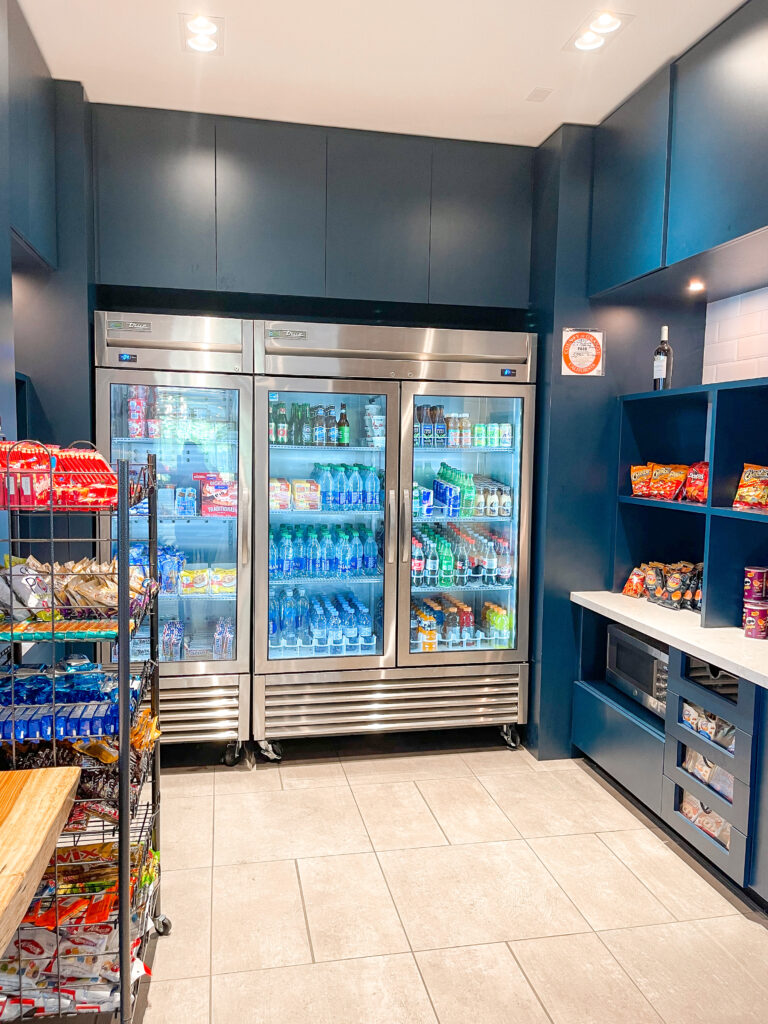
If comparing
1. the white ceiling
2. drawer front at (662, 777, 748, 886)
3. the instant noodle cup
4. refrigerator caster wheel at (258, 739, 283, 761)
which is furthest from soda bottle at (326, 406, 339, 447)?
drawer front at (662, 777, 748, 886)

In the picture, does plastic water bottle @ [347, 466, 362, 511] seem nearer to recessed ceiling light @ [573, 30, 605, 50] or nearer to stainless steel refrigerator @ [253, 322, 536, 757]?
stainless steel refrigerator @ [253, 322, 536, 757]

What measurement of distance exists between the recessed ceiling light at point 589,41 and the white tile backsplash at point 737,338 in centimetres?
127

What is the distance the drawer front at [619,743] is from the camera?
9.53 feet

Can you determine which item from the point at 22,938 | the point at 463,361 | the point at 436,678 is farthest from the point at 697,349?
the point at 22,938

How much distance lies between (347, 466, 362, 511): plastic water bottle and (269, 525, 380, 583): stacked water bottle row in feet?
0.62

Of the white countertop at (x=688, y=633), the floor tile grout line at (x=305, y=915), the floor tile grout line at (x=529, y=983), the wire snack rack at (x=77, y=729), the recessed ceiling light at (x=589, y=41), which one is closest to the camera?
the wire snack rack at (x=77, y=729)

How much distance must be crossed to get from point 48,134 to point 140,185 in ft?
1.36

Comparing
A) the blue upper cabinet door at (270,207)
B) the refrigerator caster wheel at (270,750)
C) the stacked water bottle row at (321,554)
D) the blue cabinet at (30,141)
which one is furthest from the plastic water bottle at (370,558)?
the blue cabinet at (30,141)

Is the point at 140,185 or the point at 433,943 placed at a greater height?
the point at 140,185

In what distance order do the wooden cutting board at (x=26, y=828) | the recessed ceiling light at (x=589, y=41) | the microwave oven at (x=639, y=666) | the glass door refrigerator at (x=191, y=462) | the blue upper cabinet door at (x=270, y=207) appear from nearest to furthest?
the wooden cutting board at (x=26, y=828) → the recessed ceiling light at (x=589, y=41) → the microwave oven at (x=639, y=666) → the glass door refrigerator at (x=191, y=462) → the blue upper cabinet door at (x=270, y=207)

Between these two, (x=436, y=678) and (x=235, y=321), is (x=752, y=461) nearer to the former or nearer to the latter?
(x=436, y=678)

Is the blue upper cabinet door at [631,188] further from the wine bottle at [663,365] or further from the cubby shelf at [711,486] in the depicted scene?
the cubby shelf at [711,486]

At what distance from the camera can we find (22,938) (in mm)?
1747

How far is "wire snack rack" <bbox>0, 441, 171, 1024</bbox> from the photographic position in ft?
5.24
